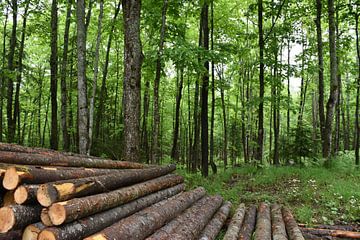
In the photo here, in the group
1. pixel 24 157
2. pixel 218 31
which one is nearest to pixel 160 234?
pixel 24 157

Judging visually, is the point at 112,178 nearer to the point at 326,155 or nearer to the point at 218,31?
the point at 326,155

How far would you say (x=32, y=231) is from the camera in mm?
3391

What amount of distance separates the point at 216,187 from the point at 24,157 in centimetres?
789

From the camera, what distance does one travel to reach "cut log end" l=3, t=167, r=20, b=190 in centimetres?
354

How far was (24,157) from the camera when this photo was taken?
181 inches

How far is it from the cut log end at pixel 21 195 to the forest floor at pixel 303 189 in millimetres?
6252

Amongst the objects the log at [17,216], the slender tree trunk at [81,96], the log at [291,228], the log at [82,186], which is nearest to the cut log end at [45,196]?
the log at [82,186]

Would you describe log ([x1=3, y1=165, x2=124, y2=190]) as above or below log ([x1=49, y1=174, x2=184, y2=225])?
above

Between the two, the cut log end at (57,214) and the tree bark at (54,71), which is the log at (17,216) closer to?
the cut log end at (57,214)

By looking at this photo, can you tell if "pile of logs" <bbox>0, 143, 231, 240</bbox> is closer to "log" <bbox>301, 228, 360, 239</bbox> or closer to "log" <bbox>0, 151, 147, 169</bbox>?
"log" <bbox>0, 151, 147, 169</bbox>

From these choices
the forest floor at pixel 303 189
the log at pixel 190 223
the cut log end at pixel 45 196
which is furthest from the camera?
the forest floor at pixel 303 189

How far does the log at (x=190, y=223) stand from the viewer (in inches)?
179

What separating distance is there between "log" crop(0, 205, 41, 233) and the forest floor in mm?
6104

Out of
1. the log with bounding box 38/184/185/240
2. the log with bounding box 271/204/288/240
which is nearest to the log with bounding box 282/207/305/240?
the log with bounding box 271/204/288/240
